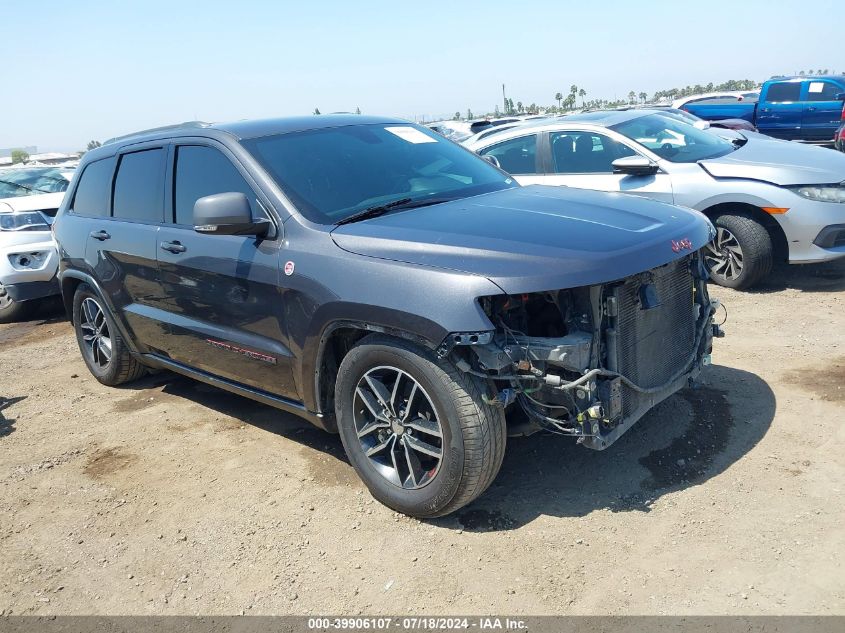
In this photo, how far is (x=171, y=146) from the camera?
465 cm

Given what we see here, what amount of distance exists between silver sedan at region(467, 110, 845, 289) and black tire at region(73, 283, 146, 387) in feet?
14.2

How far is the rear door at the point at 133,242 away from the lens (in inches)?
186

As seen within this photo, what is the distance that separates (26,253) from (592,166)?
6.47 metres

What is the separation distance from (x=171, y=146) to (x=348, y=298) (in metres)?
2.01

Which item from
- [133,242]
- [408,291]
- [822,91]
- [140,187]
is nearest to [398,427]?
[408,291]

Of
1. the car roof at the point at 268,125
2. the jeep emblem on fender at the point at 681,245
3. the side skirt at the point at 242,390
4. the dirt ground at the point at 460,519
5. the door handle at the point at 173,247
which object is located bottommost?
the dirt ground at the point at 460,519

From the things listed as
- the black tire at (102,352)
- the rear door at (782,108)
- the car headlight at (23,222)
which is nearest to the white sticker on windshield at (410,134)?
the black tire at (102,352)

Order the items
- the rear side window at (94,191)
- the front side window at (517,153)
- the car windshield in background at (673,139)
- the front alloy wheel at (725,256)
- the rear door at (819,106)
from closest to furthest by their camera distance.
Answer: the rear side window at (94,191) < the front alloy wheel at (725,256) < the car windshield in background at (673,139) < the front side window at (517,153) < the rear door at (819,106)

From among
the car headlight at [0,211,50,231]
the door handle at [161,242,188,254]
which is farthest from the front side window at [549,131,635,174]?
the car headlight at [0,211,50,231]

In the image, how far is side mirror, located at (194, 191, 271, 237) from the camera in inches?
144

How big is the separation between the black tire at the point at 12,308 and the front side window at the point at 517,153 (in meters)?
5.80

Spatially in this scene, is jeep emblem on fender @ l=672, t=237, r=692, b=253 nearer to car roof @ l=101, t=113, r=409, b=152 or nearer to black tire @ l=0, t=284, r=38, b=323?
car roof @ l=101, t=113, r=409, b=152

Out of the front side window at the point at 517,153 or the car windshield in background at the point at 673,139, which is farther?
the front side window at the point at 517,153

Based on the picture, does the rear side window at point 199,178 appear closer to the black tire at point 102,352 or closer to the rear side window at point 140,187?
the rear side window at point 140,187
